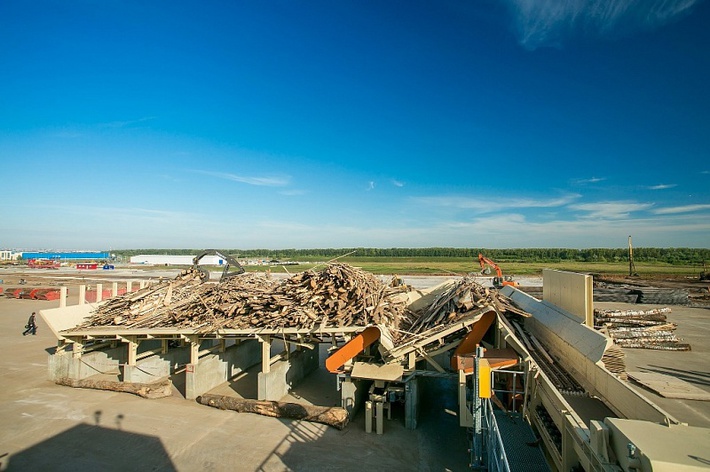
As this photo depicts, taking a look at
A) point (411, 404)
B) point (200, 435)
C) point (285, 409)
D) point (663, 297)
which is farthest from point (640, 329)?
point (200, 435)

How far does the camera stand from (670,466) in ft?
11.1

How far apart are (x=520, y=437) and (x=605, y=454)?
427 cm

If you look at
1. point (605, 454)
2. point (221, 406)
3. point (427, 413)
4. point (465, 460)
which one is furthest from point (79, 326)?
point (605, 454)

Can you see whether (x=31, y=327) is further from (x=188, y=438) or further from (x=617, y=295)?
(x=617, y=295)

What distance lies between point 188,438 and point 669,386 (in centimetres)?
1872

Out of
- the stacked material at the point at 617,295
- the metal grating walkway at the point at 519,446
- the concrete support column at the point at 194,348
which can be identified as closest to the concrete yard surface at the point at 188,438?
the concrete support column at the point at 194,348

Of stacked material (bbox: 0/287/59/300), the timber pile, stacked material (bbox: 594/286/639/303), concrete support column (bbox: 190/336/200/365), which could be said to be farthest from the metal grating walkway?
stacked material (bbox: 0/287/59/300)

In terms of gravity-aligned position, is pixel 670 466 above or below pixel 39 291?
above

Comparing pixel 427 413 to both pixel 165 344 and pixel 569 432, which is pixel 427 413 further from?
pixel 165 344

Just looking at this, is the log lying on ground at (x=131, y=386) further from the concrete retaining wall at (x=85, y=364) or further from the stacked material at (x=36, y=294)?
the stacked material at (x=36, y=294)

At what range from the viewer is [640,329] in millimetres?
22422

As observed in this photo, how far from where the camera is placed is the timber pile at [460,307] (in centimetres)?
1282

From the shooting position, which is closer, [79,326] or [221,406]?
[221,406]

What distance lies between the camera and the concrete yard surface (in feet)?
32.9
